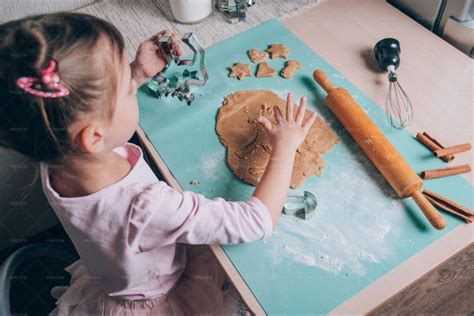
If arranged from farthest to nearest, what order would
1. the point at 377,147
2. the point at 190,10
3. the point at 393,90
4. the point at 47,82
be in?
the point at 190,10 → the point at 393,90 → the point at 377,147 → the point at 47,82

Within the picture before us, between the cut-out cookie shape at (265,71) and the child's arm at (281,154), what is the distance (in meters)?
0.10

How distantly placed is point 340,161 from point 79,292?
0.50 metres

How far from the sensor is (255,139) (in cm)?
76

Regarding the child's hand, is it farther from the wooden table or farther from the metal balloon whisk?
the metal balloon whisk

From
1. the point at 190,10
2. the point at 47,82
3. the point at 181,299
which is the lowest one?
the point at 181,299

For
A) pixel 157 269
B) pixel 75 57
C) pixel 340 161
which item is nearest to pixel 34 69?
pixel 75 57

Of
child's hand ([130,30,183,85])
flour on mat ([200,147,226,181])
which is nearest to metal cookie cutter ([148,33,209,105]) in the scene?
child's hand ([130,30,183,85])

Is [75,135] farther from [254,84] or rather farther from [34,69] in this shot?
[254,84]

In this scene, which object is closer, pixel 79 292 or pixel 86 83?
pixel 86 83

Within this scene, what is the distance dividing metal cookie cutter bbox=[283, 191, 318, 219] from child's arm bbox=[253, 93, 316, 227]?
0.08ft

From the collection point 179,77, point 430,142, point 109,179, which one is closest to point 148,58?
point 179,77

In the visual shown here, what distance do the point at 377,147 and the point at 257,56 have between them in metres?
0.30

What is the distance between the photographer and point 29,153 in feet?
1.86

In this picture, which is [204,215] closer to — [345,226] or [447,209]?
[345,226]
